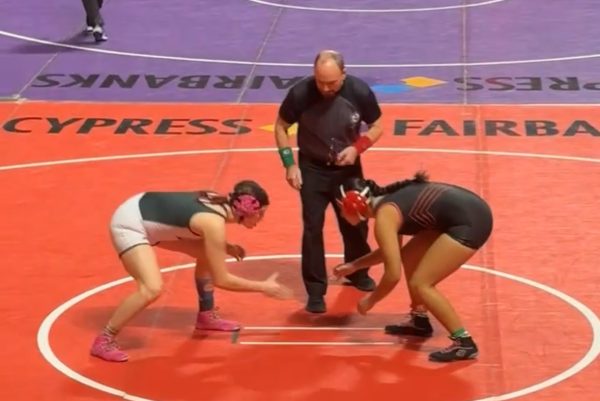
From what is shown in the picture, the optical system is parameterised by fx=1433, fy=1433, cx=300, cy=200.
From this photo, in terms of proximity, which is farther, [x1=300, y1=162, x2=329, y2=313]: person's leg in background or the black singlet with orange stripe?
[x1=300, y1=162, x2=329, y2=313]: person's leg in background

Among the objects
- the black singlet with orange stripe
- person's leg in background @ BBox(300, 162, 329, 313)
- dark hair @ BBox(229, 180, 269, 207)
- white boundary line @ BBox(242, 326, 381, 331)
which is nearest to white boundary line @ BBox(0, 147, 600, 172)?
person's leg in background @ BBox(300, 162, 329, 313)

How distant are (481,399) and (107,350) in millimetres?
2599

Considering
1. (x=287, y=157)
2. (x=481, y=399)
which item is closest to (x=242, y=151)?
(x=287, y=157)

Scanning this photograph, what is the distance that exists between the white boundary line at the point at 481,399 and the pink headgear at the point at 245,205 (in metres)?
1.39

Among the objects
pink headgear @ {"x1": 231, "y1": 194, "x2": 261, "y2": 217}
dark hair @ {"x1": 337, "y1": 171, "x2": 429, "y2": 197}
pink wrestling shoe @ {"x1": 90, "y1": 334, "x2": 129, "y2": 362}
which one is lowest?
pink wrestling shoe @ {"x1": 90, "y1": 334, "x2": 129, "y2": 362}

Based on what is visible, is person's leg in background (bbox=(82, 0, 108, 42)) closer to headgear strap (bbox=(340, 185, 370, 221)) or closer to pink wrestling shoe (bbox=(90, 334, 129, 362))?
pink wrestling shoe (bbox=(90, 334, 129, 362))

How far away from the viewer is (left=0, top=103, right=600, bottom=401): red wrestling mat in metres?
9.57

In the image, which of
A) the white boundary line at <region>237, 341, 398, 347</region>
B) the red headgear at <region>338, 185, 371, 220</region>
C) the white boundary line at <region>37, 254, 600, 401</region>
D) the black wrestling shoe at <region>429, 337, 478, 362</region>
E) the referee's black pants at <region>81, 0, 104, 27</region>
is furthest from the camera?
the referee's black pants at <region>81, 0, 104, 27</region>

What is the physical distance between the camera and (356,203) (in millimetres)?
9625

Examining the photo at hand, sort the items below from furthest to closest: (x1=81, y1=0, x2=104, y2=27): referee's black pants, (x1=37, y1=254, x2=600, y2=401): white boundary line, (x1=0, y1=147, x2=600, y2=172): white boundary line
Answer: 1. (x1=81, y1=0, x2=104, y2=27): referee's black pants
2. (x1=0, y1=147, x2=600, y2=172): white boundary line
3. (x1=37, y1=254, x2=600, y2=401): white boundary line

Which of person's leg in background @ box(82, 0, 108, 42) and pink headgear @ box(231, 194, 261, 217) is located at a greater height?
pink headgear @ box(231, 194, 261, 217)

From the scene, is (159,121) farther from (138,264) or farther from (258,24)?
(138,264)

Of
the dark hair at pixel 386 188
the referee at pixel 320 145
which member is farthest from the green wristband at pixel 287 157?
the dark hair at pixel 386 188

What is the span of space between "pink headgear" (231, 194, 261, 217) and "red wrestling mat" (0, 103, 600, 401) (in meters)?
1.06
